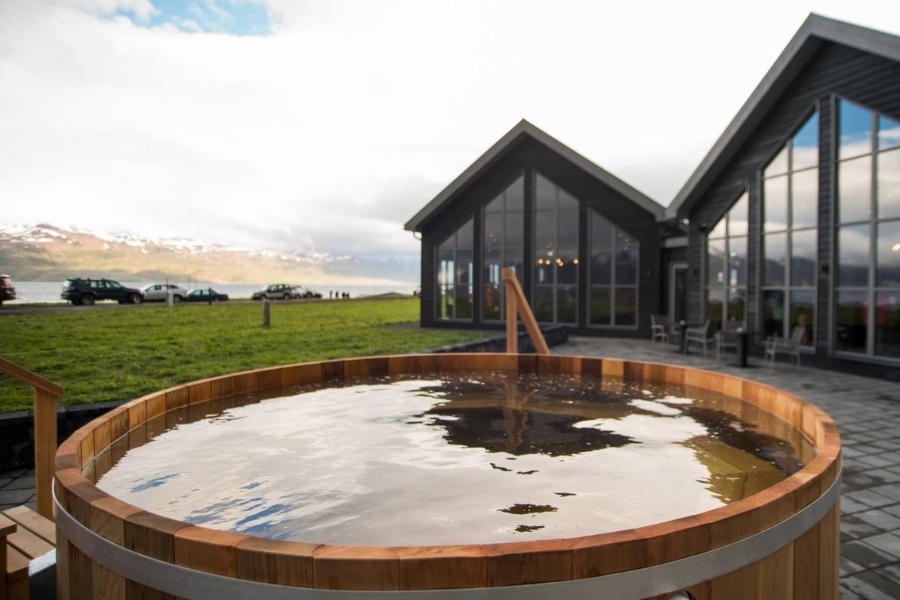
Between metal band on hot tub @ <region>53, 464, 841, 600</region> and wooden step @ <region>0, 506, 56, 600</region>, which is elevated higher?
metal band on hot tub @ <region>53, 464, 841, 600</region>

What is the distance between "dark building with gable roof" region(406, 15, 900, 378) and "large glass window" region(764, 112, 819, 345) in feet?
0.11

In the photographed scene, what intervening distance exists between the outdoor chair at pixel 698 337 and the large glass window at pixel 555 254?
474cm

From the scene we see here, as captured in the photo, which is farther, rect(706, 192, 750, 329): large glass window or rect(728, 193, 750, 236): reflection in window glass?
rect(706, 192, 750, 329): large glass window

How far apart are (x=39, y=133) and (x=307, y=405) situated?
4.87m


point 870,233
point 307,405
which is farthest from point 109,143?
point 870,233

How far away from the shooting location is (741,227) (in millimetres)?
13523

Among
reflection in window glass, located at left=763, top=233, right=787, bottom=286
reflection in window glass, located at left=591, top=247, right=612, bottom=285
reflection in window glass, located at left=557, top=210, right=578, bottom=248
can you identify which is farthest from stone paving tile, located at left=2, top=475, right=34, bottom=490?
reflection in window glass, located at left=557, top=210, right=578, bottom=248

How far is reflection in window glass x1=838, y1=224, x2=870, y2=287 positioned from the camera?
33.5ft

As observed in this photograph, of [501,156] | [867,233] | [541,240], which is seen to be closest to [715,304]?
[867,233]

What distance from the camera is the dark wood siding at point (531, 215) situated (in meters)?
17.1

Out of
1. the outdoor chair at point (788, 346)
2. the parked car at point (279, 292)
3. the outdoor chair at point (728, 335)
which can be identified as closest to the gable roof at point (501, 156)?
the outdoor chair at point (728, 335)

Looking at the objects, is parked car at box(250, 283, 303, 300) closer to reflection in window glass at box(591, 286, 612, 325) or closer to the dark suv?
the dark suv

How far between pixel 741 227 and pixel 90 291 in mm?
14284

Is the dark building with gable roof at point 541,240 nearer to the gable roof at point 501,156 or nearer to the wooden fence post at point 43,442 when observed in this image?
the gable roof at point 501,156
